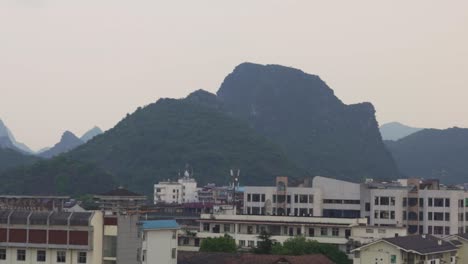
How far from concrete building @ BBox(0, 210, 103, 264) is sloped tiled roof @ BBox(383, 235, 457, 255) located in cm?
2215

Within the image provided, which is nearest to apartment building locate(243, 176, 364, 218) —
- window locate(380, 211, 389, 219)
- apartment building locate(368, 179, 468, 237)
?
window locate(380, 211, 389, 219)

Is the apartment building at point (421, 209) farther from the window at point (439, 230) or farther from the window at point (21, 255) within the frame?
the window at point (21, 255)

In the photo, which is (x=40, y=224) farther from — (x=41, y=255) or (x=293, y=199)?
(x=293, y=199)

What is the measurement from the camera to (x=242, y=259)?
5731 cm

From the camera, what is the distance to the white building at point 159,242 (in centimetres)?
5166

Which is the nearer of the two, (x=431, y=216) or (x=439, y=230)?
(x=439, y=230)

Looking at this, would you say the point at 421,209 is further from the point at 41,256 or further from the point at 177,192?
the point at 177,192

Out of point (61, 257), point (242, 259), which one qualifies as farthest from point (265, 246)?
point (61, 257)

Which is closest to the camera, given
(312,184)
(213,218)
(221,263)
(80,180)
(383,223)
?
(221,263)

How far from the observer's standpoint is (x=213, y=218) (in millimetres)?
76062

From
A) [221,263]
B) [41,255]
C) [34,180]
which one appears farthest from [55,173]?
[41,255]

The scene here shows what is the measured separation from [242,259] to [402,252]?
33.1ft

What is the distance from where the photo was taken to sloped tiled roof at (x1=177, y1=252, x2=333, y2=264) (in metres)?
55.4

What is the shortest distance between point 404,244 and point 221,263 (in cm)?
1177
